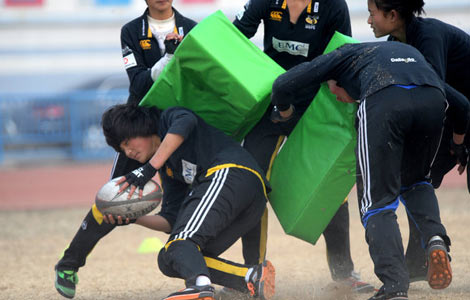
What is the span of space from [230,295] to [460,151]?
1972mm

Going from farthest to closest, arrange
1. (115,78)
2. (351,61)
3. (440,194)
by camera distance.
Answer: (115,78) < (440,194) < (351,61)

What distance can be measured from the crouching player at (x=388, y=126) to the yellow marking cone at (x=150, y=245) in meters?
3.75

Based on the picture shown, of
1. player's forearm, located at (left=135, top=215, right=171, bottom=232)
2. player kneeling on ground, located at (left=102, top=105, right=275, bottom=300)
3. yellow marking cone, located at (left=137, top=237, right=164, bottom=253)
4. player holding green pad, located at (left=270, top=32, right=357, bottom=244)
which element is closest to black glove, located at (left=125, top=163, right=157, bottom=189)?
player kneeling on ground, located at (left=102, top=105, right=275, bottom=300)

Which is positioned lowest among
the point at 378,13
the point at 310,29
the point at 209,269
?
the point at 209,269

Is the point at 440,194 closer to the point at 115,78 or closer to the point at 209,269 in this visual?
the point at 209,269

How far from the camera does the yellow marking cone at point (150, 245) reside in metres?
7.46

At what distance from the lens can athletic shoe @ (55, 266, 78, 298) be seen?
4.92 metres

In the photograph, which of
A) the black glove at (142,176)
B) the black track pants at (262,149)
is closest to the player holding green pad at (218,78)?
the black track pants at (262,149)

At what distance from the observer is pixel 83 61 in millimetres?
15953

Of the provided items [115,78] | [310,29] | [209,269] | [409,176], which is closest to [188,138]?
[209,269]

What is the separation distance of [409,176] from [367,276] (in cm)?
171

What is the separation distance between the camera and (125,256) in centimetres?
715

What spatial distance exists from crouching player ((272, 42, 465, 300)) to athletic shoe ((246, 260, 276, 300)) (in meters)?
0.78

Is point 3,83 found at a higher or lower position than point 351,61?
lower
